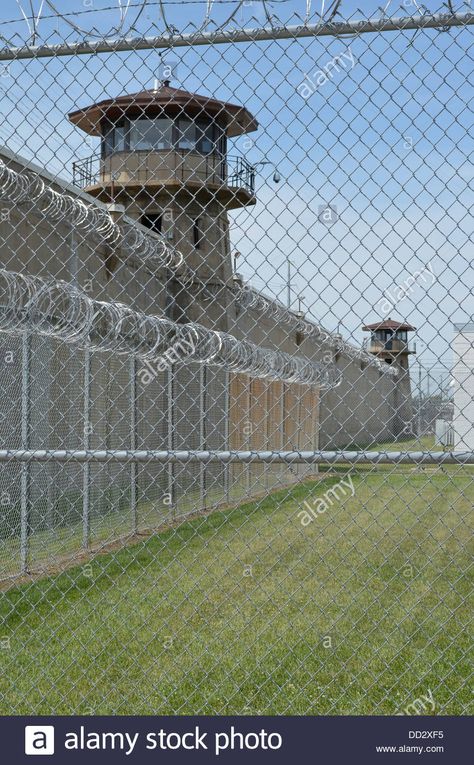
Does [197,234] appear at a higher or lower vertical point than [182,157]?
higher

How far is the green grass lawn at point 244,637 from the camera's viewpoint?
16.8ft

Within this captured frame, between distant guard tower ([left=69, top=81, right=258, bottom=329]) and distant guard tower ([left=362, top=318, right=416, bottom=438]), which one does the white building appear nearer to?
distant guard tower ([left=362, top=318, right=416, bottom=438])

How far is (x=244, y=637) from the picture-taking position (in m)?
6.45

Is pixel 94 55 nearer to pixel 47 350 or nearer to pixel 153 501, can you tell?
pixel 47 350

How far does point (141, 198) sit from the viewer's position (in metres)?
20.5

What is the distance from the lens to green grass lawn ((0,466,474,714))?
16.8ft

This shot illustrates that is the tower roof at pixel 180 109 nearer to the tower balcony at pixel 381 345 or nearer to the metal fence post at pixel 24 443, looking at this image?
the tower balcony at pixel 381 345

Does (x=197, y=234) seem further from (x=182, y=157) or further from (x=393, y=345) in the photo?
(x=182, y=157)

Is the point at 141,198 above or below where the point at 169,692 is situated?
above

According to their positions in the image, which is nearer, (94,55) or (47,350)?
(94,55)

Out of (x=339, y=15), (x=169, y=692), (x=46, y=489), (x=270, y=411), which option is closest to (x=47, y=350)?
(x=46, y=489)

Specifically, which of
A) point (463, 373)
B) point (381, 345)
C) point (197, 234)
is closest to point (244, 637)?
point (381, 345)
